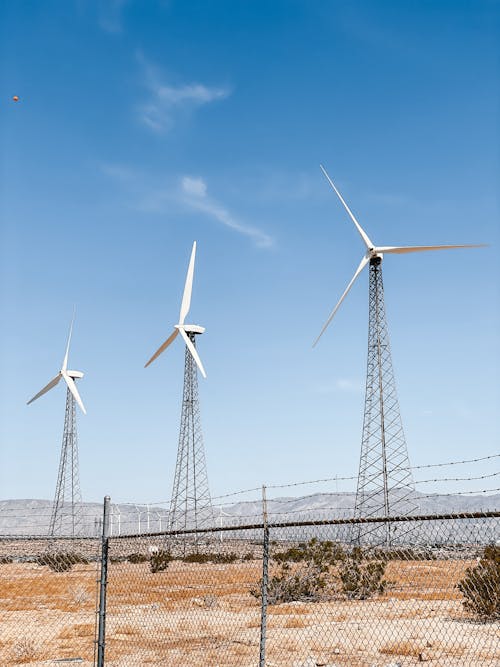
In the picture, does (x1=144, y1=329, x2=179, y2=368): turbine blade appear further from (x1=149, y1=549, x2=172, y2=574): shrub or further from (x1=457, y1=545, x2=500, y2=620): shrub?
(x1=457, y1=545, x2=500, y2=620): shrub

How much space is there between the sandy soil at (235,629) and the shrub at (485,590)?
509 millimetres

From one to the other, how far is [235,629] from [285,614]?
3230 mm

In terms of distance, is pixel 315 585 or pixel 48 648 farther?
pixel 315 585

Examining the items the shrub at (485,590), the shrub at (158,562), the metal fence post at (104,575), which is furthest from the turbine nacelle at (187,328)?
the metal fence post at (104,575)

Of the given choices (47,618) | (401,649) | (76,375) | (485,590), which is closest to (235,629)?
(401,649)

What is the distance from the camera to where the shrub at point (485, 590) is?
21078 mm

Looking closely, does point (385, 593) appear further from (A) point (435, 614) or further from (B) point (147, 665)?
(B) point (147, 665)

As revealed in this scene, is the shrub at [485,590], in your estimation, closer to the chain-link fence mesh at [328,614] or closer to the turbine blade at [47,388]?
the chain-link fence mesh at [328,614]

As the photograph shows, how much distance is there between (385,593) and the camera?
2961cm

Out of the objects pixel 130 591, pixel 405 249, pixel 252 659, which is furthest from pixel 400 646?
pixel 405 249

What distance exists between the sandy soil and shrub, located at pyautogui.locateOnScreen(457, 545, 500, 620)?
509 millimetres

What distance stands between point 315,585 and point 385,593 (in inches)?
127

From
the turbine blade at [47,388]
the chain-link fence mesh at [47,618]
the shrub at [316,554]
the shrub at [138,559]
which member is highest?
the turbine blade at [47,388]

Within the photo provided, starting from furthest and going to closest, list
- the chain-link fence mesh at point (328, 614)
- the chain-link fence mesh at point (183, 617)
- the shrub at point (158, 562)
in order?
the shrub at point (158, 562) → the chain-link fence mesh at point (183, 617) → the chain-link fence mesh at point (328, 614)
